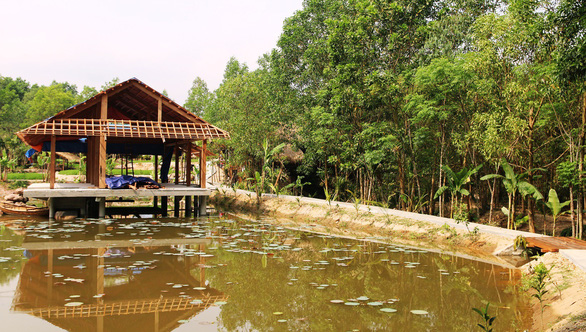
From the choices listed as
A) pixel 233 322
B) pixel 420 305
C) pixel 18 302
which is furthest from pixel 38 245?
pixel 420 305

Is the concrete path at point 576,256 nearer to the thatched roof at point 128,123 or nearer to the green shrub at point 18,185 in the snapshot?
the thatched roof at point 128,123

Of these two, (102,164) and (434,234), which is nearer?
(434,234)

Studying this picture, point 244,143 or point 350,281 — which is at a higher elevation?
point 244,143

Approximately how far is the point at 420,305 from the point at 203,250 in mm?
4982

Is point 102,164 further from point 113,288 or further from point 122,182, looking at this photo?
point 113,288

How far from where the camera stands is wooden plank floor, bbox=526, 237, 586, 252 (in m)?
7.83

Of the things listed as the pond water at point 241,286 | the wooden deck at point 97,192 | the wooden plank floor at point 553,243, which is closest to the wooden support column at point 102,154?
the wooden deck at point 97,192

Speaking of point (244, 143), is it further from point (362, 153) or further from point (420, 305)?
point (420, 305)

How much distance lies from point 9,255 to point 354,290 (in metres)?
6.65

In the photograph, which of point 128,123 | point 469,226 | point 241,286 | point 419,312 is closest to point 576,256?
point 419,312

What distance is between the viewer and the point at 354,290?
21.3 ft

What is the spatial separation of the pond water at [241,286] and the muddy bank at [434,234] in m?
0.46

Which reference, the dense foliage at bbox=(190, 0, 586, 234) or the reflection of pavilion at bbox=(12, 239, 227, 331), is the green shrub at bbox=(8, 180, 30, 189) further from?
the reflection of pavilion at bbox=(12, 239, 227, 331)

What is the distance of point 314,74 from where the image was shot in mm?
19391
